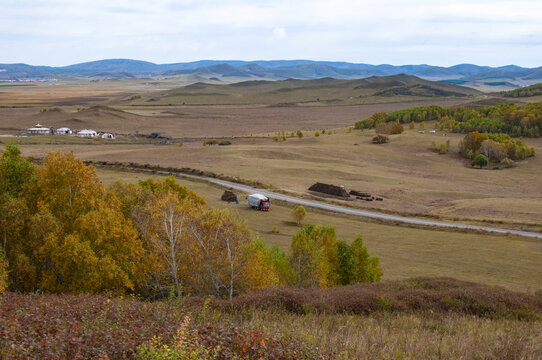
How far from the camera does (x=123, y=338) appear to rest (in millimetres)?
10094

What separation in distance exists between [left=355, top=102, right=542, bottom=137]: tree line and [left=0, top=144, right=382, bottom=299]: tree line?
118032 millimetres

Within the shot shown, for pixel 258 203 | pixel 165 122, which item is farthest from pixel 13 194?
pixel 165 122

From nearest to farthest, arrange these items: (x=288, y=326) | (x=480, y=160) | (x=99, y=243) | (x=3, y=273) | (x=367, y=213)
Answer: (x=288, y=326), (x=3, y=273), (x=99, y=243), (x=367, y=213), (x=480, y=160)

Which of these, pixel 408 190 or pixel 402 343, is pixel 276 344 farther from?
pixel 408 190

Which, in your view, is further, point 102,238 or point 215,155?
point 215,155

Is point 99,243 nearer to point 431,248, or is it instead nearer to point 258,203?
point 431,248

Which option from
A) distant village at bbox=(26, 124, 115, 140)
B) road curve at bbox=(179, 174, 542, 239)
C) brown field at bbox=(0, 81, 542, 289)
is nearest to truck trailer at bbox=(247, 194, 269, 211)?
brown field at bbox=(0, 81, 542, 289)

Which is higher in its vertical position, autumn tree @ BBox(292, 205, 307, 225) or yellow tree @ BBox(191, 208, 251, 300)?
yellow tree @ BBox(191, 208, 251, 300)

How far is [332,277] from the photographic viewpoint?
2831 centimetres

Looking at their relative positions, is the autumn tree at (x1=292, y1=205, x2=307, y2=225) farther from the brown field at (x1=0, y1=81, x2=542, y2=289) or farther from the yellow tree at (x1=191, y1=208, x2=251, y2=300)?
the yellow tree at (x1=191, y1=208, x2=251, y2=300)

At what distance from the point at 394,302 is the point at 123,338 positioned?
10.5m

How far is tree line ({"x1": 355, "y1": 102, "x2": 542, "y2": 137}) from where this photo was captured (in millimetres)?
121312

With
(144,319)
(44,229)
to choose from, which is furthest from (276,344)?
(44,229)

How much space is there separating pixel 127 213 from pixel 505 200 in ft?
166
